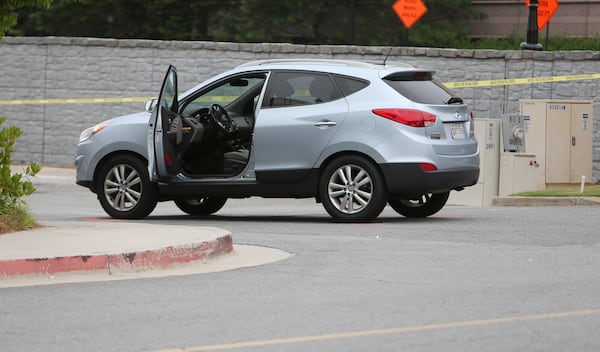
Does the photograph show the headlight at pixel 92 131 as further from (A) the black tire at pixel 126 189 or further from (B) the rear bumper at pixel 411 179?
(B) the rear bumper at pixel 411 179

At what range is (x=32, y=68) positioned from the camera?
24.7 metres

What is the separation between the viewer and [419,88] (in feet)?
45.3

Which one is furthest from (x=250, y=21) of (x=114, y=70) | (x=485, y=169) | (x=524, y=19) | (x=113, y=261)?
(x=113, y=261)

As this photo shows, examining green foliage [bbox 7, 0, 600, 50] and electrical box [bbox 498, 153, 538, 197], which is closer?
electrical box [bbox 498, 153, 538, 197]

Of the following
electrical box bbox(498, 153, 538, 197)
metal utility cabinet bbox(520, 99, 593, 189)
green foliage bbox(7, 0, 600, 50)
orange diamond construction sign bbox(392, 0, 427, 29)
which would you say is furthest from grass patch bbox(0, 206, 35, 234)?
green foliage bbox(7, 0, 600, 50)

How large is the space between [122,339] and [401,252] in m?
4.23

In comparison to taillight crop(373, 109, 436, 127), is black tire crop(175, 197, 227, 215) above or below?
below

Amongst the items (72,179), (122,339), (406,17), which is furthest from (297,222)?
(406,17)

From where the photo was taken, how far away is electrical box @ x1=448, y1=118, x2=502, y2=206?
1823 cm

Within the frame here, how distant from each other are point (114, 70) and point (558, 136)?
28.6 feet

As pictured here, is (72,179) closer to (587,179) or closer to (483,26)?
(587,179)

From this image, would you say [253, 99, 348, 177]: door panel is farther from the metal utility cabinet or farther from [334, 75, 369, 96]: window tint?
the metal utility cabinet

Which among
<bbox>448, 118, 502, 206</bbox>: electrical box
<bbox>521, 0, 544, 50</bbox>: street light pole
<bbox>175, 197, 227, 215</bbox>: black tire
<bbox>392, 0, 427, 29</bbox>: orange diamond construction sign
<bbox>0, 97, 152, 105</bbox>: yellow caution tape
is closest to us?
<bbox>175, 197, 227, 215</bbox>: black tire

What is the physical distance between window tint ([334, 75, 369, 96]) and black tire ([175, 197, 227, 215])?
2.43m
